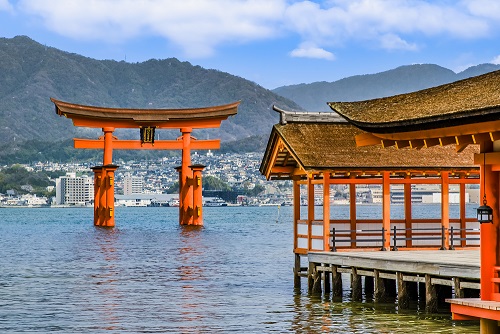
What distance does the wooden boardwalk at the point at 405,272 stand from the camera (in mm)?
19234

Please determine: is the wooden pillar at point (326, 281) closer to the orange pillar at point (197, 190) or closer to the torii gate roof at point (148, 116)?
the torii gate roof at point (148, 116)

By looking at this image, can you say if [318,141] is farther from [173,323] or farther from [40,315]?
[40,315]

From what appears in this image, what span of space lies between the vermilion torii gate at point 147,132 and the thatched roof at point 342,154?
4286cm

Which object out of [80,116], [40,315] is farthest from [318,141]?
[80,116]

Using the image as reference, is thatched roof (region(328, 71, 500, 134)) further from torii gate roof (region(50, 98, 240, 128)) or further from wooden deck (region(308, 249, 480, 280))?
torii gate roof (region(50, 98, 240, 128))

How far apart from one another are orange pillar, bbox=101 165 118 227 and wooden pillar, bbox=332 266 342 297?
4891 cm

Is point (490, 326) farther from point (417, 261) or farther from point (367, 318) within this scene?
point (367, 318)

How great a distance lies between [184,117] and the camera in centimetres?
7106

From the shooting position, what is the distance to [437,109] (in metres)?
14.5

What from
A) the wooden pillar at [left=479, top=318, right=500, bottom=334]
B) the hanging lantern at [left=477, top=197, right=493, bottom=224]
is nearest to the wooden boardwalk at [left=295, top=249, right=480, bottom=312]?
the hanging lantern at [left=477, top=197, right=493, bottom=224]

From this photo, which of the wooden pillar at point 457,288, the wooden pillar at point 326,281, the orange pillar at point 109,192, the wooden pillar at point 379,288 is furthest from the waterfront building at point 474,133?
the orange pillar at point 109,192

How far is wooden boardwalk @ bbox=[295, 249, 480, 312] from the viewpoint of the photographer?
757 inches

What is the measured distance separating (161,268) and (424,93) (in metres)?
25.3

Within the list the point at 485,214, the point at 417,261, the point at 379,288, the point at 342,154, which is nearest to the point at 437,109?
the point at 485,214
